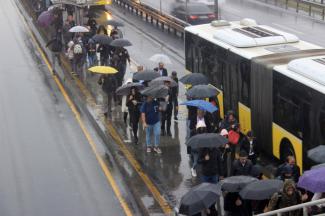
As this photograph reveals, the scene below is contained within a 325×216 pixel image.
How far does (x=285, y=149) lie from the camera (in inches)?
664

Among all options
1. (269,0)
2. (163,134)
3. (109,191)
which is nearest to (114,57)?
(163,134)

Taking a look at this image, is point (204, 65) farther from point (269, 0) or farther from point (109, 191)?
point (269, 0)

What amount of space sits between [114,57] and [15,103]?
11.8ft

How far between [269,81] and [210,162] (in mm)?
3437

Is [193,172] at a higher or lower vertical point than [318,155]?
lower

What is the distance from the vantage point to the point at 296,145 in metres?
16.2

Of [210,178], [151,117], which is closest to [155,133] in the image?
[151,117]

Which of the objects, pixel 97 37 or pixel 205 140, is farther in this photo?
pixel 97 37

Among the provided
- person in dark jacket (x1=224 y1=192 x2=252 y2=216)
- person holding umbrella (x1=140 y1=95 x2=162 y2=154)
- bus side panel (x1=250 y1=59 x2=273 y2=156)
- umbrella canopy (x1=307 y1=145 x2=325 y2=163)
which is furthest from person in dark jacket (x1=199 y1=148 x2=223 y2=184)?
person holding umbrella (x1=140 y1=95 x2=162 y2=154)

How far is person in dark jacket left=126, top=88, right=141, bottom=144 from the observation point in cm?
1911

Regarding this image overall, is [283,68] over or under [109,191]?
over

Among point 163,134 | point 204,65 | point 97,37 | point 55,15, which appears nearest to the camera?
point 163,134

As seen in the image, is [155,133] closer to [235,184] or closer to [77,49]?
[235,184]

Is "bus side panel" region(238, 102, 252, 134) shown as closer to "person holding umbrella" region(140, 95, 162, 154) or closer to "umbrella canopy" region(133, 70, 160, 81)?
"person holding umbrella" region(140, 95, 162, 154)
